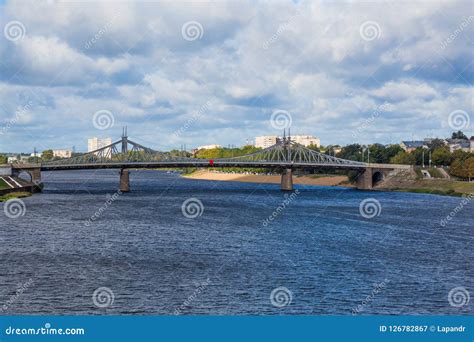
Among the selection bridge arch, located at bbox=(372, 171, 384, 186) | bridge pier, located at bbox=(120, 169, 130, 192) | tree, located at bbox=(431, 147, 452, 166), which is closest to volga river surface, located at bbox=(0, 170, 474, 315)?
bridge pier, located at bbox=(120, 169, 130, 192)

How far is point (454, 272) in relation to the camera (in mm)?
33812

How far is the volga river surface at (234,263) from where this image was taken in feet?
89.1

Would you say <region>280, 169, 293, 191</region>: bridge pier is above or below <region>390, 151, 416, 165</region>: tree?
below

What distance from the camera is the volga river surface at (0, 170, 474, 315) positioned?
89.1 ft

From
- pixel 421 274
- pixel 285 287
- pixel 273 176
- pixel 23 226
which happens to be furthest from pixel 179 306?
Answer: pixel 273 176

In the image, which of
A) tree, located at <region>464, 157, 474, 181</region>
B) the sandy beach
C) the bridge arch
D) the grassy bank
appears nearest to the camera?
the grassy bank

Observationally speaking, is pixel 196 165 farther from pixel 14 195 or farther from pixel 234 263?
pixel 234 263

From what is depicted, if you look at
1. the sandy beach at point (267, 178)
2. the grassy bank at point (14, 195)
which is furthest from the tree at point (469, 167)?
the grassy bank at point (14, 195)

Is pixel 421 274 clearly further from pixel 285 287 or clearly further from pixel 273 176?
pixel 273 176

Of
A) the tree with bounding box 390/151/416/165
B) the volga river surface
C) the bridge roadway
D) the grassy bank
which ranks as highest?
the tree with bounding box 390/151/416/165

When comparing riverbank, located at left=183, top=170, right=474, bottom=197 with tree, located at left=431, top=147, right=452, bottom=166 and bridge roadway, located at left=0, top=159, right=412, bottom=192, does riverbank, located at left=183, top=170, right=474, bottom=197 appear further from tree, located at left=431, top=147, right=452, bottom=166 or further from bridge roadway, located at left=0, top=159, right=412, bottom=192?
tree, located at left=431, top=147, right=452, bottom=166

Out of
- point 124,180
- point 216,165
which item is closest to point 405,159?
point 216,165

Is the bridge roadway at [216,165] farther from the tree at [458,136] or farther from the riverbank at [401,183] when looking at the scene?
the tree at [458,136]

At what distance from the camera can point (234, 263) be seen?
118 ft
